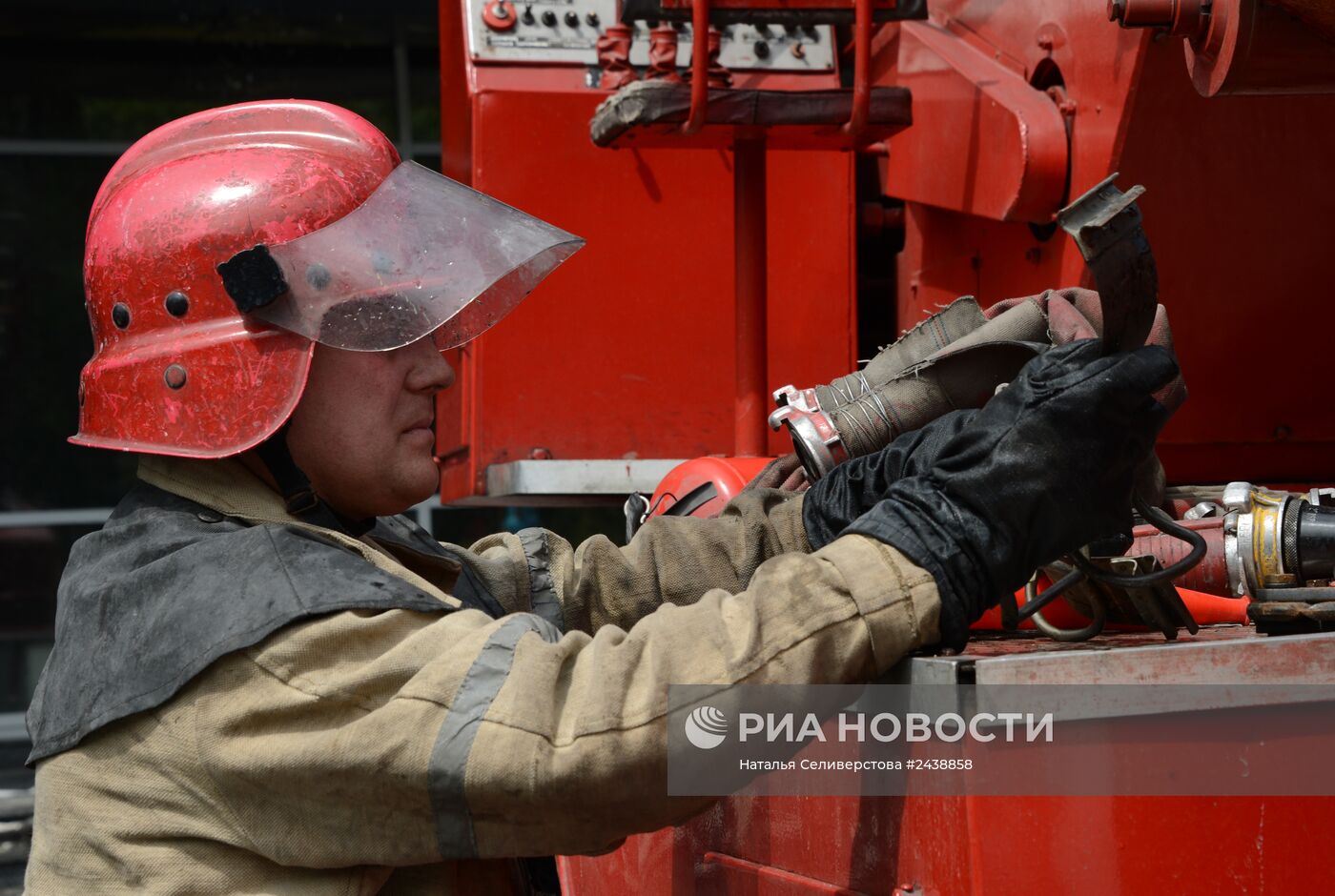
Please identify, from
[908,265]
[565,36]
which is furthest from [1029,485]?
[565,36]

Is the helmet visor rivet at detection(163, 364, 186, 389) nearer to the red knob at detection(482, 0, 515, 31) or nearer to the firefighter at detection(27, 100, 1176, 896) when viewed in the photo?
the firefighter at detection(27, 100, 1176, 896)

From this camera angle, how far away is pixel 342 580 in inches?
56.4

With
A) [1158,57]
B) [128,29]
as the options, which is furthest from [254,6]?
[1158,57]

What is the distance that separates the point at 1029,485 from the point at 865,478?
1.27 feet

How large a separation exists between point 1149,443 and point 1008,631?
406 millimetres

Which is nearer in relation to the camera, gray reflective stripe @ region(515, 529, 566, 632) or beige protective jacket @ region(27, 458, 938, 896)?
beige protective jacket @ region(27, 458, 938, 896)

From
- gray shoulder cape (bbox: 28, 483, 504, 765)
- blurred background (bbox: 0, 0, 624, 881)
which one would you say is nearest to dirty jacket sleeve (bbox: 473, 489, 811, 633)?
gray shoulder cape (bbox: 28, 483, 504, 765)

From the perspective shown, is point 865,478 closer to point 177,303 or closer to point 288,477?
point 288,477

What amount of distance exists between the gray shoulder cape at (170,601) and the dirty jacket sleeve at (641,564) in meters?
0.39

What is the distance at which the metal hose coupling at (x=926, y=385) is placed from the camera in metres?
1.89

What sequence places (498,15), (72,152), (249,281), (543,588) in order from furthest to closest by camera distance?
(72,152), (498,15), (543,588), (249,281)

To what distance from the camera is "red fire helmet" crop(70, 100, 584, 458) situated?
1607mm

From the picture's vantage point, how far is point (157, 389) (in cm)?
164

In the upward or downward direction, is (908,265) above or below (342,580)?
below
